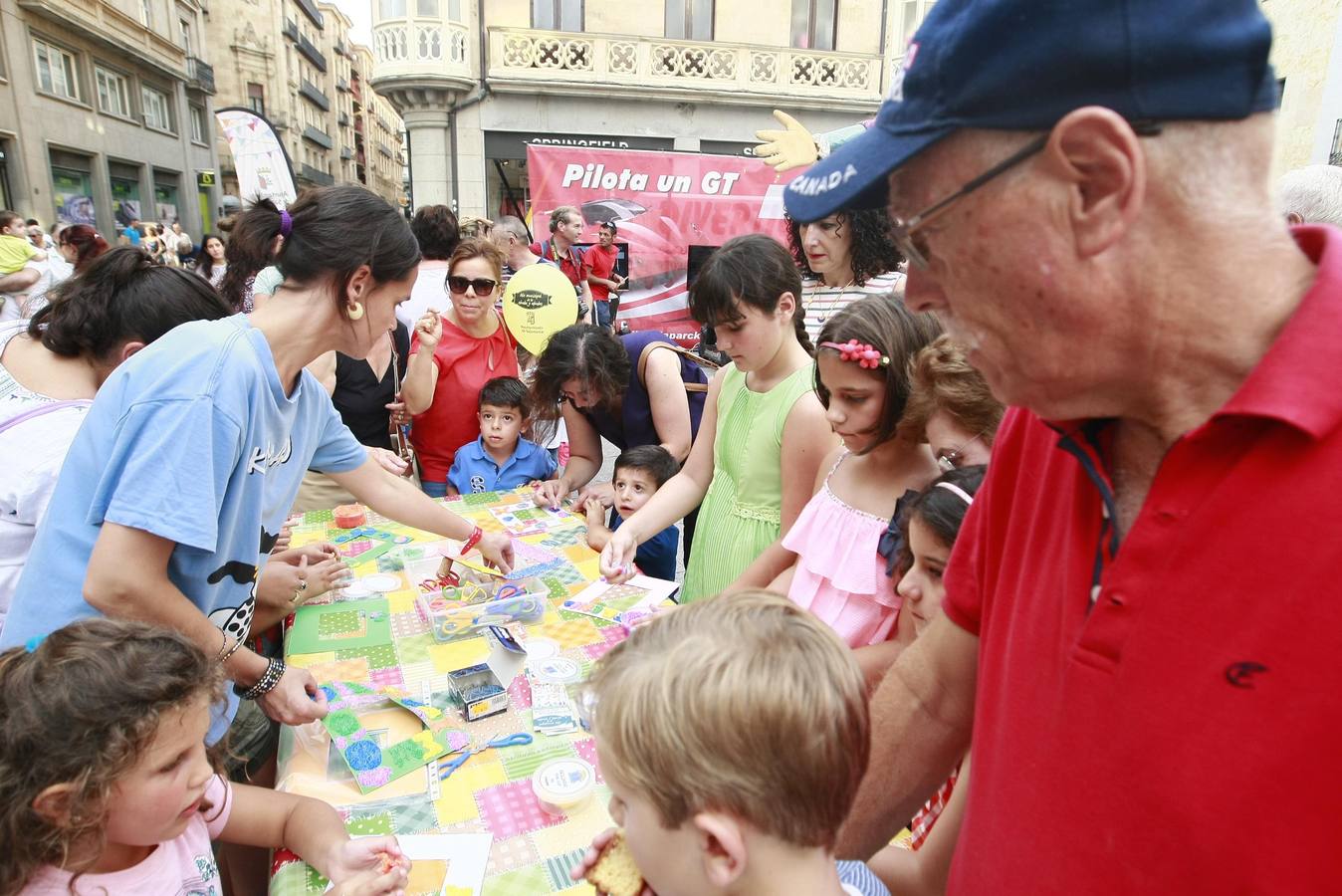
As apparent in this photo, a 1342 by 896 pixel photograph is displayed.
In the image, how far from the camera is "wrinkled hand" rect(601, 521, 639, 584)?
2.65 m

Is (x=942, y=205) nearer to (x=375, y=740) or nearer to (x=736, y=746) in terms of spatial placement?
(x=736, y=746)

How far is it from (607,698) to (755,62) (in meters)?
17.6

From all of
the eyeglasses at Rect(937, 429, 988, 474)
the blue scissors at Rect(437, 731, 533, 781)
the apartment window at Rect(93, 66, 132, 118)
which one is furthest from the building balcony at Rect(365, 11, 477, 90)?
the blue scissors at Rect(437, 731, 533, 781)

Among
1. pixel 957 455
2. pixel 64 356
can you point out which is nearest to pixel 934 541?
pixel 957 455

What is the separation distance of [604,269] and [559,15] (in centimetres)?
1069

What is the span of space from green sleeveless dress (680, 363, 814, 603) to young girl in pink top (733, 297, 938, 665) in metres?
0.35

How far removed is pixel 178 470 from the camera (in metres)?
1.54

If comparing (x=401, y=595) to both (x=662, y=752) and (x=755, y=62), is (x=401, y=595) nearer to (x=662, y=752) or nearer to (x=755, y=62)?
(x=662, y=752)

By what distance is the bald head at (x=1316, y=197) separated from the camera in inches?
111

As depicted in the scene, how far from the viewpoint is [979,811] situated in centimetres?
97

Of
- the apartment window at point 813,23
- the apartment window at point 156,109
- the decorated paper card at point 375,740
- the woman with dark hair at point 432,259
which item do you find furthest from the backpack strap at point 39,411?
the apartment window at point 156,109

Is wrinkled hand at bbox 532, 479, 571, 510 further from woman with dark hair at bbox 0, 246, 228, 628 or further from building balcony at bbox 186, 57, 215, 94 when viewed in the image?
building balcony at bbox 186, 57, 215, 94

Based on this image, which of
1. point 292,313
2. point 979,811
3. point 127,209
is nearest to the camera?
point 979,811

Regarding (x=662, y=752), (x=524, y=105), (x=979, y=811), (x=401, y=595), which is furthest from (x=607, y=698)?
(x=524, y=105)
